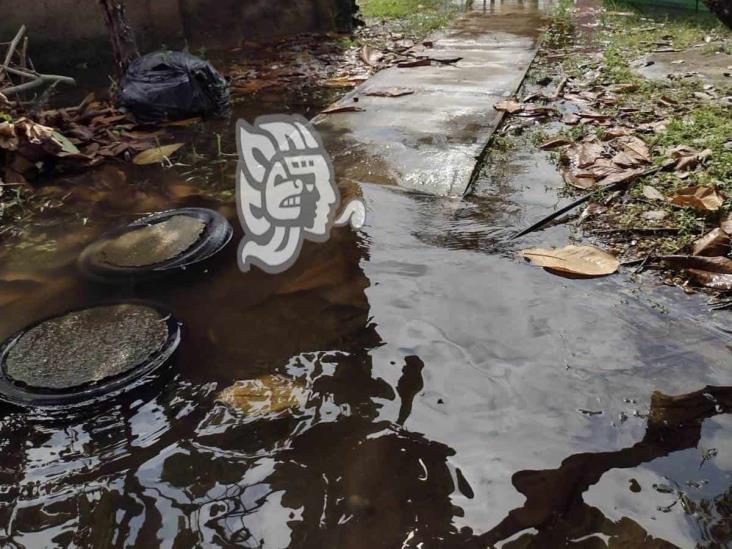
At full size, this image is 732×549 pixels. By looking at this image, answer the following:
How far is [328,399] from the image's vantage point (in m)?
2.12

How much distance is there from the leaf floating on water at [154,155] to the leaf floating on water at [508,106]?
278 centimetres

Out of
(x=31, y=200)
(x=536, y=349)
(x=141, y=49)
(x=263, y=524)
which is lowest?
(x=263, y=524)

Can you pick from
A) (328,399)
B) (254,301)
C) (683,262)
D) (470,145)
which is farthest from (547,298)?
(470,145)

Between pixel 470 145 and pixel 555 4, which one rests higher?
pixel 555 4

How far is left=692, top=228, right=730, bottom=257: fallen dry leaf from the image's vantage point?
2.72 m

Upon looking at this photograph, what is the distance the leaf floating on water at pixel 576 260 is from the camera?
8.80ft

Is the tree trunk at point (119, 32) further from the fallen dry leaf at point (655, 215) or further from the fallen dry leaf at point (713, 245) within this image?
the fallen dry leaf at point (713, 245)

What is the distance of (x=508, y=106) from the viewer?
16.3 feet

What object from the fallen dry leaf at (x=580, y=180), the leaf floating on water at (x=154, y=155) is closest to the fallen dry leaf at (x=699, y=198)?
the fallen dry leaf at (x=580, y=180)

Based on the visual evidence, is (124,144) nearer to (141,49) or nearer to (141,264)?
(141,264)

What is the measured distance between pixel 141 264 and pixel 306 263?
2.87 feet

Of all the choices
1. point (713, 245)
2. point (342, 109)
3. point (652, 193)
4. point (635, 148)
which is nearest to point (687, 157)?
point (635, 148)

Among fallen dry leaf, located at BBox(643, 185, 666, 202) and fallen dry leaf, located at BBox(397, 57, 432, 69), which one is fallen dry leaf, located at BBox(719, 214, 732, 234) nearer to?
fallen dry leaf, located at BBox(643, 185, 666, 202)

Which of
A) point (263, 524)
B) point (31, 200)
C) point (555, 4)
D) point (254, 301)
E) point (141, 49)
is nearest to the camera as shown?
point (263, 524)
